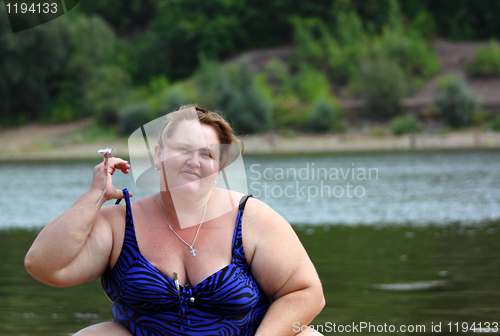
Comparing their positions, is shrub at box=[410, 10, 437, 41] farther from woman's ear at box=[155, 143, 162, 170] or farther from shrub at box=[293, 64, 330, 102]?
woman's ear at box=[155, 143, 162, 170]

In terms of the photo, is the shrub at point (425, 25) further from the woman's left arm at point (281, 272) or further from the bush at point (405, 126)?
the woman's left arm at point (281, 272)

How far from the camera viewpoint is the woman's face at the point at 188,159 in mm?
2174

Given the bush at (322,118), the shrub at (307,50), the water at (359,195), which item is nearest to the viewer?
the water at (359,195)

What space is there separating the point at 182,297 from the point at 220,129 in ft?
1.94

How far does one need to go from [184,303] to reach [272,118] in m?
50.2

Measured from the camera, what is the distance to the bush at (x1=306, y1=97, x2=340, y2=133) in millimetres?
49406

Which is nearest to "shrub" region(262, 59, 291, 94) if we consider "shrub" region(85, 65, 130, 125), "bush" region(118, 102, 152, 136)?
"bush" region(118, 102, 152, 136)

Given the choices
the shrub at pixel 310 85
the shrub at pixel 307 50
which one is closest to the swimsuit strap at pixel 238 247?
the shrub at pixel 310 85

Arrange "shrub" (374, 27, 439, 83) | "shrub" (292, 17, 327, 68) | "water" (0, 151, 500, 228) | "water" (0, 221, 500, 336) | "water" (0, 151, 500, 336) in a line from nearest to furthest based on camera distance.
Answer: "water" (0, 221, 500, 336) → "water" (0, 151, 500, 336) → "water" (0, 151, 500, 228) → "shrub" (374, 27, 439, 83) → "shrub" (292, 17, 327, 68)

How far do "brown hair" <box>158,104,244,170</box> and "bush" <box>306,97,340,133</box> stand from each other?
155 feet

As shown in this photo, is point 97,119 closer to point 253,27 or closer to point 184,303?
point 253,27

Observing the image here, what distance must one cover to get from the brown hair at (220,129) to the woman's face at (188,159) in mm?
19

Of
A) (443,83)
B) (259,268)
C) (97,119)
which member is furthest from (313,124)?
(259,268)

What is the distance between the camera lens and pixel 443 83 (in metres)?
49.5
